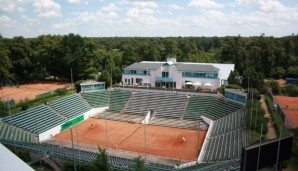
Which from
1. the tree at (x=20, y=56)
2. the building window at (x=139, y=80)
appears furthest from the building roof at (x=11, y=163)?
the tree at (x=20, y=56)

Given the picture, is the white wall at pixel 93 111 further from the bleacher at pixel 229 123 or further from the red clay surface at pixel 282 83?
the red clay surface at pixel 282 83

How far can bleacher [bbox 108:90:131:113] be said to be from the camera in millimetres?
37500

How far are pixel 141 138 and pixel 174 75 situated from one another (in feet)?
58.0

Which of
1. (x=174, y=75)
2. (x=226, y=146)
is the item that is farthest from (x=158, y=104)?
(x=226, y=146)

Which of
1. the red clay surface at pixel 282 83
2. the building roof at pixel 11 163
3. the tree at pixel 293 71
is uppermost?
the building roof at pixel 11 163

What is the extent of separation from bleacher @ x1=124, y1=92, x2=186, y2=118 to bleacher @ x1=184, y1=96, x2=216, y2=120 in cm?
98

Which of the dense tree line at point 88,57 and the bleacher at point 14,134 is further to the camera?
the dense tree line at point 88,57

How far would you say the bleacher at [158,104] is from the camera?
35188 mm

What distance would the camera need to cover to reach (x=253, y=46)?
195 feet

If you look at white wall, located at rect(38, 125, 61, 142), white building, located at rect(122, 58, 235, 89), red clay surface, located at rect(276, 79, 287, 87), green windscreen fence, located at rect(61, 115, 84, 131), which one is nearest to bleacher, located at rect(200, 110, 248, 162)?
white building, located at rect(122, 58, 235, 89)

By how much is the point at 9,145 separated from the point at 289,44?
6099 cm

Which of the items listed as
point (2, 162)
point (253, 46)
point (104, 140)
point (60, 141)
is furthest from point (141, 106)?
point (253, 46)

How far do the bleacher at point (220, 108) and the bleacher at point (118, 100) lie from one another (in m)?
12.0

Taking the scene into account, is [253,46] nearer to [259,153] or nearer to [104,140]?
[104,140]
